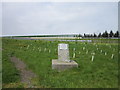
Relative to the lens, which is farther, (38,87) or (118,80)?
(118,80)

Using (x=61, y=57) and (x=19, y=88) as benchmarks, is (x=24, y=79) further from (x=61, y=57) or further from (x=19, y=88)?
(x=61, y=57)

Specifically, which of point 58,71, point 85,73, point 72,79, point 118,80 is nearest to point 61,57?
point 58,71

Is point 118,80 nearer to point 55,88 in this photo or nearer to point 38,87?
point 55,88

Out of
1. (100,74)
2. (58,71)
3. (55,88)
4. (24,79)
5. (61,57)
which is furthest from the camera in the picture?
(61,57)

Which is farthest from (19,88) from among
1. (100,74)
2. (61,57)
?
(61,57)

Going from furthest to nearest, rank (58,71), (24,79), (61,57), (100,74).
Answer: (61,57) → (58,71) → (100,74) → (24,79)

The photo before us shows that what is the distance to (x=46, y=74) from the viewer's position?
396 inches

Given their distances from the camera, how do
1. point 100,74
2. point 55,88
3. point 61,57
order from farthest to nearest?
point 61,57 → point 100,74 → point 55,88

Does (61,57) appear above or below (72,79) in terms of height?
above

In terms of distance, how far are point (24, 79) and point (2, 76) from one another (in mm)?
1479

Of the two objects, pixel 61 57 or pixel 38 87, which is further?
pixel 61 57

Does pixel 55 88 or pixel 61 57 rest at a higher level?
pixel 61 57

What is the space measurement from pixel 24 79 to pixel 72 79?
2.61 meters

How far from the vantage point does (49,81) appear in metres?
8.62
